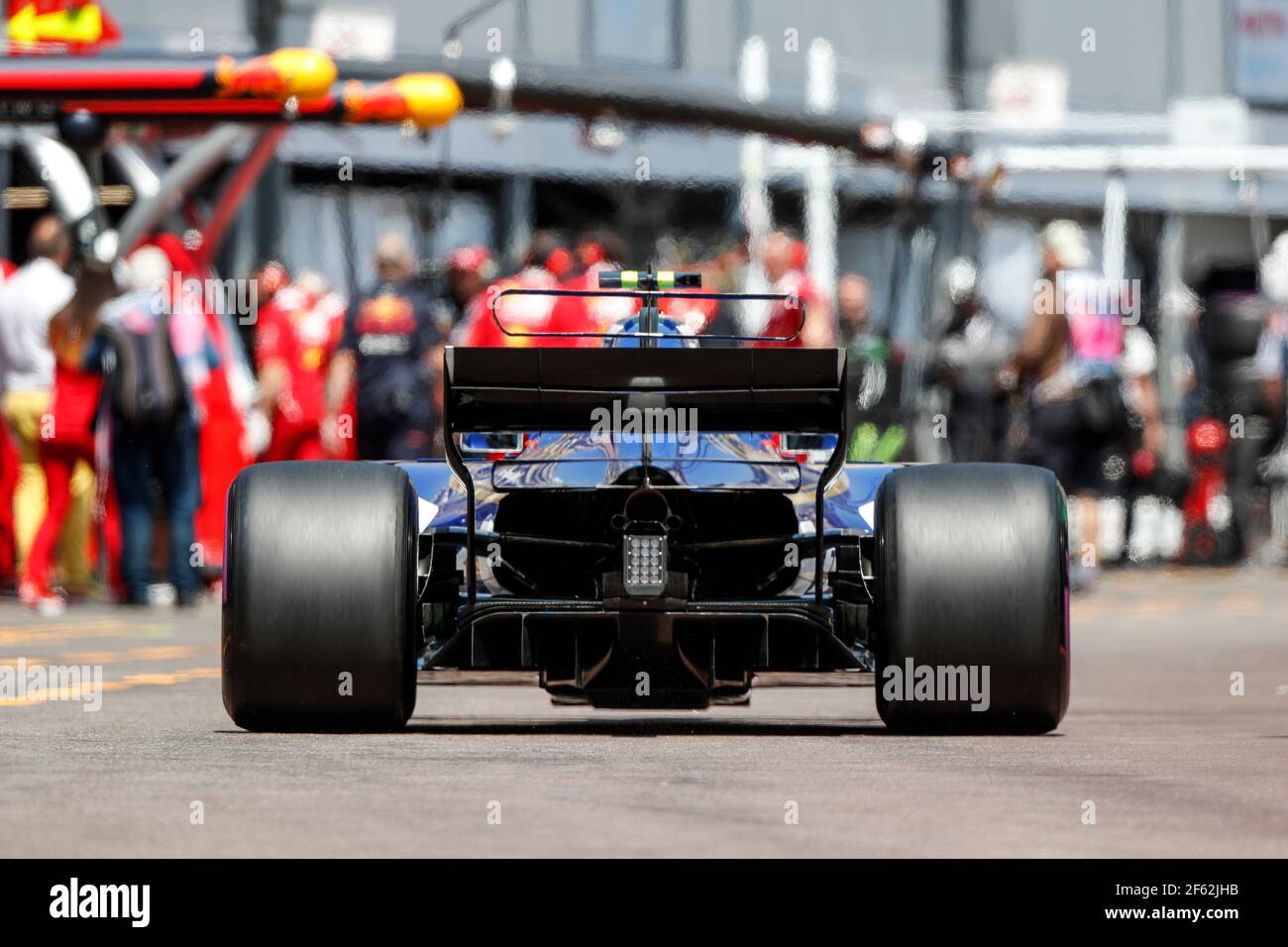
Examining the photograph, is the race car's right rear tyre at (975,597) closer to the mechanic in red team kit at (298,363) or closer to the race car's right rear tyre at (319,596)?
the race car's right rear tyre at (319,596)

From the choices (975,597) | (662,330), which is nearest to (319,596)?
(975,597)

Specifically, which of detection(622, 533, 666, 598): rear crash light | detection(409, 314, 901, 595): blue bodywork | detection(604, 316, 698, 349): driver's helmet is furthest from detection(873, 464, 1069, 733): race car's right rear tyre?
detection(604, 316, 698, 349): driver's helmet

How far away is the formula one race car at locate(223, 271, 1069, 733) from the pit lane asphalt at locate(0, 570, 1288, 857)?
20cm

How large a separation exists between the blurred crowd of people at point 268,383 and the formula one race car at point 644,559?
6.61 metres

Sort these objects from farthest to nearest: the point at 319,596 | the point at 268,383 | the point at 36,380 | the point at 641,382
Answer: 1. the point at 268,383
2. the point at 36,380
3. the point at 641,382
4. the point at 319,596

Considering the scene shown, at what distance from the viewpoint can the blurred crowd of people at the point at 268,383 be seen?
17.9 metres

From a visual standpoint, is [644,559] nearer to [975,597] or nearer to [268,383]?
[975,597]

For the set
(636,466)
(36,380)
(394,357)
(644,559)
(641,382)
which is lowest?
(36,380)

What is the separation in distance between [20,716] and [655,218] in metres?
25.4

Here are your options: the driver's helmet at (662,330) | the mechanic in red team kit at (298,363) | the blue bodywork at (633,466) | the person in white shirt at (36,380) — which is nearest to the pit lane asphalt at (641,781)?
the blue bodywork at (633,466)

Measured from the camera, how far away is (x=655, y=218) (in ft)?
115

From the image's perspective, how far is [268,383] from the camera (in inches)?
773

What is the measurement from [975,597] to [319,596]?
1.79m
